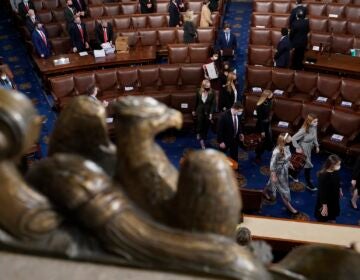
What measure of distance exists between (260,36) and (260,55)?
0.88 meters

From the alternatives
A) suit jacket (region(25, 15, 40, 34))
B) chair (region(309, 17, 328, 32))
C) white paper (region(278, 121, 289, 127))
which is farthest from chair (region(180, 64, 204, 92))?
suit jacket (region(25, 15, 40, 34))

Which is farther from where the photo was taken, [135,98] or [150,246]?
[135,98]

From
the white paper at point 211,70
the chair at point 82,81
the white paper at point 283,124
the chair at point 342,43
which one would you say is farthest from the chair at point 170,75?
the chair at point 342,43

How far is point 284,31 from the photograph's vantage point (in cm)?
912

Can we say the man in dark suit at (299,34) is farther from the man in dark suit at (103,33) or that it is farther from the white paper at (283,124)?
the man in dark suit at (103,33)

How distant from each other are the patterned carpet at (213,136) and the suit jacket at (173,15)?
5.63ft

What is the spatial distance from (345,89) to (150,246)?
25.1ft

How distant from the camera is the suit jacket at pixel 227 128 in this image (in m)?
7.14

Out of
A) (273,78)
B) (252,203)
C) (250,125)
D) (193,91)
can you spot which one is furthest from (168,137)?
(252,203)

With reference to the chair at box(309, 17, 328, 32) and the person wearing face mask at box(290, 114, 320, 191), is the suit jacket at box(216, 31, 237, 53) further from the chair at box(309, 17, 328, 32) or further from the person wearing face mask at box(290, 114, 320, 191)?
the person wearing face mask at box(290, 114, 320, 191)

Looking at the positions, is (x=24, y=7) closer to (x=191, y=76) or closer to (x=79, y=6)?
(x=79, y=6)

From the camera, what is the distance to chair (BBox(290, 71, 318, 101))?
8562mm

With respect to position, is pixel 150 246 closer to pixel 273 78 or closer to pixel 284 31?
pixel 273 78

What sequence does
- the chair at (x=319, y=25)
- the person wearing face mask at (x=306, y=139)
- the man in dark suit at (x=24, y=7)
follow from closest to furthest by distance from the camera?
the person wearing face mask at (x=306, y=139), the chair at (x=319, y=25), the man in dark suit at (x=24, y=7)
